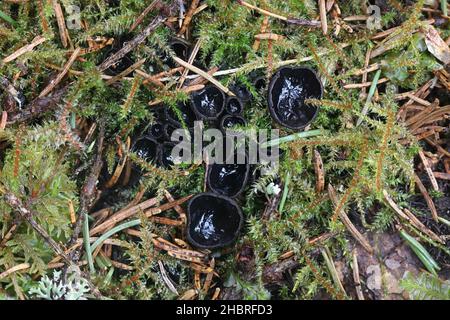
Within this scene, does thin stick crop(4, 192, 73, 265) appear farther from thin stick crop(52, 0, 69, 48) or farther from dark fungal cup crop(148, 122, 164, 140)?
thin stick crop(52, 0, 69, 48)

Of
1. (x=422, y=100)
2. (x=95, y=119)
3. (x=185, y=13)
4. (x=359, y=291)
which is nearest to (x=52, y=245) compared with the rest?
(x=95, y=119)

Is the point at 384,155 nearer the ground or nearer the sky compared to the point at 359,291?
nearer the sky

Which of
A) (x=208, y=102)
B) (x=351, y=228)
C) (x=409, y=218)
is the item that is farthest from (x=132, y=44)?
(x=409, y=218)

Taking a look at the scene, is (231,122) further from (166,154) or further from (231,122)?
(166,154)

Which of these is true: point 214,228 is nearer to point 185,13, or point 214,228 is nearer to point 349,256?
point 349,256

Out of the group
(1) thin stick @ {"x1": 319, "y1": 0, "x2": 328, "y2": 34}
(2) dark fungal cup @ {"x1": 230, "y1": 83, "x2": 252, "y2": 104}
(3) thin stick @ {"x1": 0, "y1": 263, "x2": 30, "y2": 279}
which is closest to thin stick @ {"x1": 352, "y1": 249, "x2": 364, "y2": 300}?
(2) dark fungal cup @ {"x1": 230, "y1": 83, "x2": 252, "y2": 104}

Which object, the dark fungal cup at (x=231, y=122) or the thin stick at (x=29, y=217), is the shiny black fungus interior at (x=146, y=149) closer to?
the dark fungal cup at (x=231, y=122)
